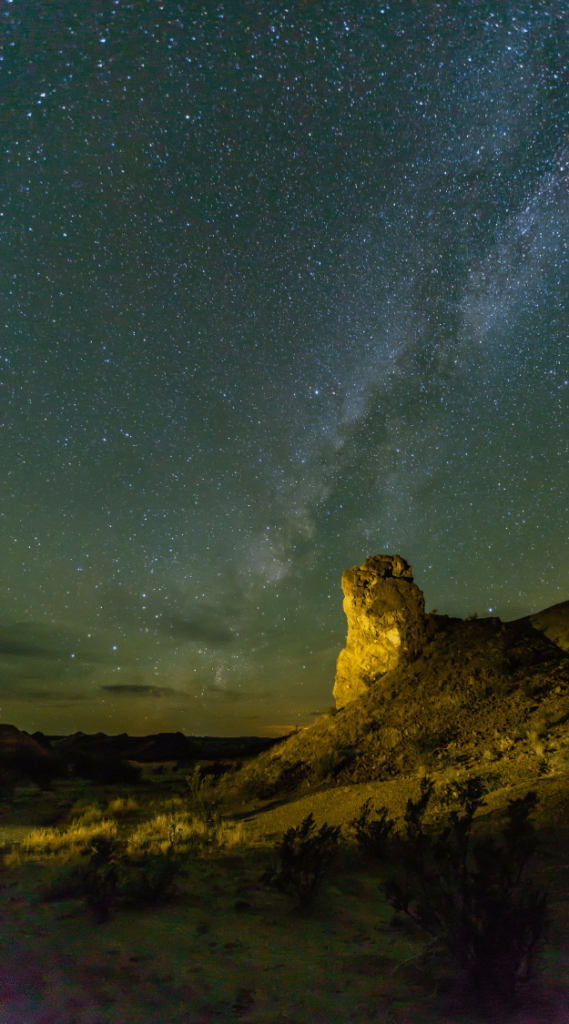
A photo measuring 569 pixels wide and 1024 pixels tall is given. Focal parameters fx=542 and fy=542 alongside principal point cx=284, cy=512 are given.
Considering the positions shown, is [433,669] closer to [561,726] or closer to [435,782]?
[561,726]

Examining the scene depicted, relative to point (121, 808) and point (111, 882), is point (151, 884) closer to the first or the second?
point (111, 882)

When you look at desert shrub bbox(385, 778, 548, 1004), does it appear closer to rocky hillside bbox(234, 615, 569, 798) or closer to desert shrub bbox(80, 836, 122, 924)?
desert shrub bbox(80, 836, 122, 924)

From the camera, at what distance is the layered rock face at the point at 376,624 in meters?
20.3

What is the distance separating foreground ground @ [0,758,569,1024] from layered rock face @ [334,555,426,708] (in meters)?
10.1

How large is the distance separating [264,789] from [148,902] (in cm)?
1111

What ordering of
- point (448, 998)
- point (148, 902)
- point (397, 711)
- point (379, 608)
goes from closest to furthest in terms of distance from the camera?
point (448, 998) → point (148, 902) → point (397, 711) → point (379, 608)

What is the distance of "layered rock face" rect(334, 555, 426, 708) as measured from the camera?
20.3 meters

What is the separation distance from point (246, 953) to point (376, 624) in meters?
15.5

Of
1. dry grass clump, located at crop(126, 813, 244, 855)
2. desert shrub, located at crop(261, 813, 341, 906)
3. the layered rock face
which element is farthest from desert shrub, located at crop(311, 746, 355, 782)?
desert shrub, located at crop(261, 813, 341, 906)

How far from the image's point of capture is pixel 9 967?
17.9ft

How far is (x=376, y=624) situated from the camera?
20.6 m

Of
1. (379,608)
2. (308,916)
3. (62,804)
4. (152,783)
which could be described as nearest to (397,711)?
(379,608)

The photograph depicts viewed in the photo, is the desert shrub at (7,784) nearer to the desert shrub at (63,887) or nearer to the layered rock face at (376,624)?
the layered rock face at (376,624)

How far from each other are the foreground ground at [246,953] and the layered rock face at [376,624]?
398 inches
